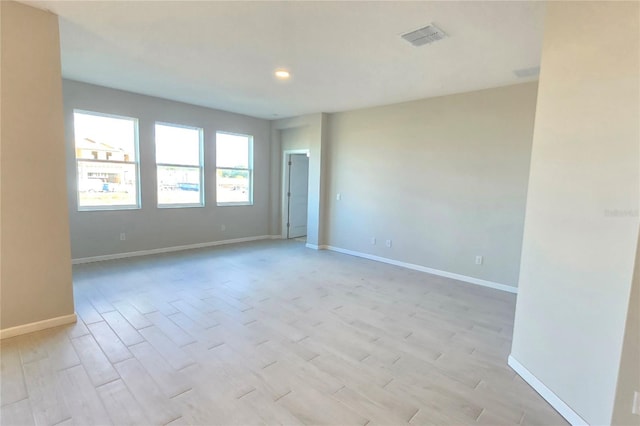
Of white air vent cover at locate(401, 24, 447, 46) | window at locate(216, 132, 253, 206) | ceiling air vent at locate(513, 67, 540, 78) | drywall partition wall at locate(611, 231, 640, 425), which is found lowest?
drywall partition wall at locate(611, 231, 640, 425)

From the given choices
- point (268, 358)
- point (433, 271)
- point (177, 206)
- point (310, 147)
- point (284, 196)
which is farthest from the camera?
point (284, 196)

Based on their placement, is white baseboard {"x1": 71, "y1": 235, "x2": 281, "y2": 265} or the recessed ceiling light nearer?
the recessed ceiling light

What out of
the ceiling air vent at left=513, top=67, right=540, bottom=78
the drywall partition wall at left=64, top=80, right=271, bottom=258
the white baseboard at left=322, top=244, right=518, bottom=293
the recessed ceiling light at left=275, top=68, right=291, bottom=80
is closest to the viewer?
the ceiling air vent at left=513, top=67, right=540, bottom=78

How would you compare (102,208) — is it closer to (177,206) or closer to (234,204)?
(177,206)

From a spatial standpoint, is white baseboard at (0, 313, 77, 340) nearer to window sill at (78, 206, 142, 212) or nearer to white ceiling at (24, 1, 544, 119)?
window sill at (78, 206, 142, 212)

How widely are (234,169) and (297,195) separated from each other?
1.71 meters

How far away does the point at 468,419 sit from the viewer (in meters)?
1.85

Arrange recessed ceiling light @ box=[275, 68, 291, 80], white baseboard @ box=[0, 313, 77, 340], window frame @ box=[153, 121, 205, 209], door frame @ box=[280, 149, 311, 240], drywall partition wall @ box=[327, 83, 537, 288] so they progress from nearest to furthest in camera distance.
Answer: white baseboard @ box=[0, 313, 77, 340] → recessed ceiling light @ box=[275, 68, 291, 80] → drywall partition wall @ box=[327, 83, 537, 288] → window frame @ box=[153, 121, 205, 209] → door frame @ box=[280, 149, 311, 240]

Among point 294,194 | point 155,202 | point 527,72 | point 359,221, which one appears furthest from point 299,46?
point 294,194

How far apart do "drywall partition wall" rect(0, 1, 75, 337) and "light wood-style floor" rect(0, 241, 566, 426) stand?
35 cm

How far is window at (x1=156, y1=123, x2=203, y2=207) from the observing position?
221 inches

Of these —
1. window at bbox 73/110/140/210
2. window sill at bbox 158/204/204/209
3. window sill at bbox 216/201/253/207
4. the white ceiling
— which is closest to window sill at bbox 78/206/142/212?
window at bbox 73/110/140/210

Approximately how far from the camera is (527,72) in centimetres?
352

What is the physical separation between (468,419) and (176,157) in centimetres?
587
